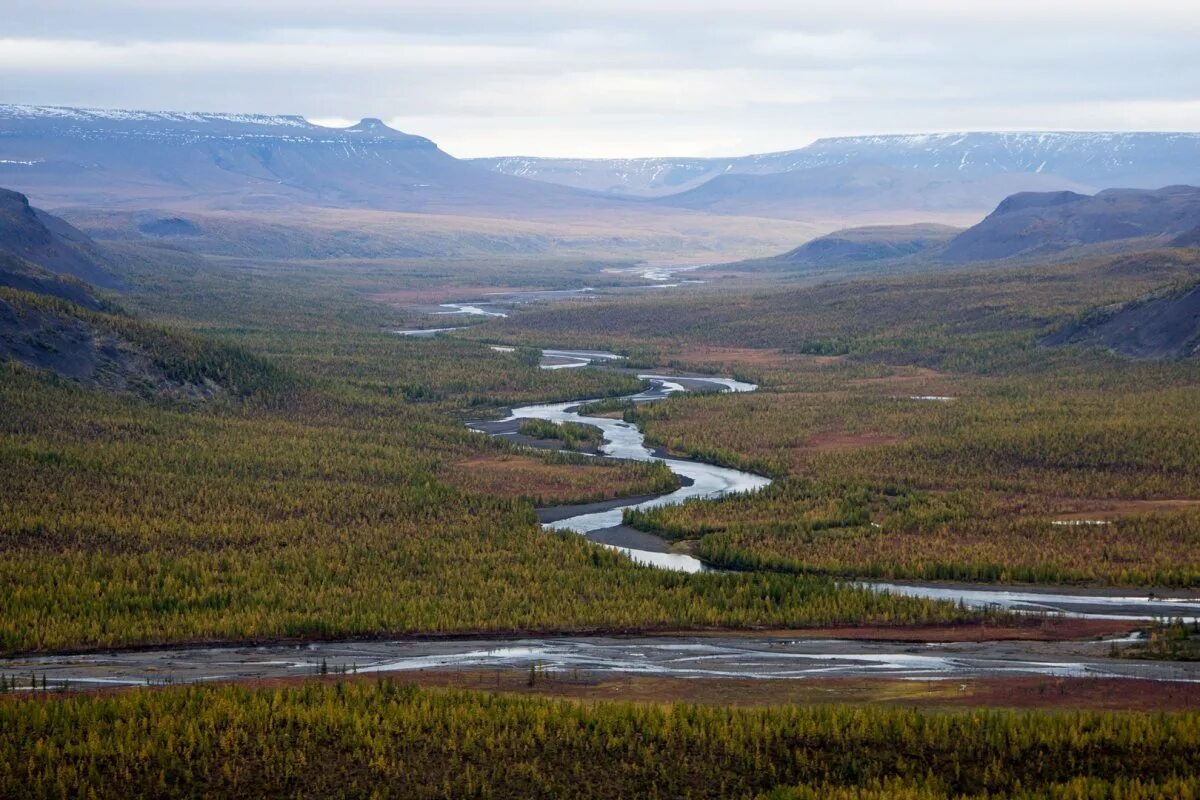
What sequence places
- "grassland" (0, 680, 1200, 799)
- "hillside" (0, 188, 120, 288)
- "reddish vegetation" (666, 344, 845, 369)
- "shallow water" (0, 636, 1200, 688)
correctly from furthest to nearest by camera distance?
"hillside" (0, 188, 120, 288)
"reddish vegetation" (666, 344, 845, 369)
"shallow water" (0, 636, 1200, 688)
"grassland" (0, 680, 1200, 799)

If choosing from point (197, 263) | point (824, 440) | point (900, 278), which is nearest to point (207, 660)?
point (824, 440)

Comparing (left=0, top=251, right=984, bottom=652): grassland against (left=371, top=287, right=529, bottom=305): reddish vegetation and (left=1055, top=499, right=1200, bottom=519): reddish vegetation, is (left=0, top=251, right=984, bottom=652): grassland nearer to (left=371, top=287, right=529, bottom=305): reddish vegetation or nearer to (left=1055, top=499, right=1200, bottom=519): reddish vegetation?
(left=1055, top=499, right=1200, bottom=519): reddish vegetation

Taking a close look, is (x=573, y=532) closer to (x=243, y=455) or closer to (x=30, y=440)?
(x=243, y=455)

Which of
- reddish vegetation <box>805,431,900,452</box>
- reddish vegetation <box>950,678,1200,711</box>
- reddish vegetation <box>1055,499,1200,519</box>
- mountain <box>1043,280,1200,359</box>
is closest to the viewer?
reddish vegetation <box>950,678,1200,711</box>

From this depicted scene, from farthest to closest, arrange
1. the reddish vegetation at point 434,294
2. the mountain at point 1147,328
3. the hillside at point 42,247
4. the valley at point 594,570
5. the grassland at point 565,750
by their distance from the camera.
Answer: the reddish vegetation at point 434,294 → the hillside at point 42,247 → the mountain at point 1147,328 → the valley at point 594,570 → the grassland at point 565,750

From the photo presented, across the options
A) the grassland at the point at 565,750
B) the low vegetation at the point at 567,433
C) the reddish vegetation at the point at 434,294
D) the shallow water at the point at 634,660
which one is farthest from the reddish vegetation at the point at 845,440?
the reddish vegetation at the point at 434,294

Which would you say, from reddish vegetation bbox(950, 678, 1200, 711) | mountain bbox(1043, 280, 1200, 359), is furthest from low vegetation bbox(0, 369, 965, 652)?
mountain bbox(1043, 280, 1200, 359)

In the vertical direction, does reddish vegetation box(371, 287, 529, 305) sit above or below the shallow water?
below

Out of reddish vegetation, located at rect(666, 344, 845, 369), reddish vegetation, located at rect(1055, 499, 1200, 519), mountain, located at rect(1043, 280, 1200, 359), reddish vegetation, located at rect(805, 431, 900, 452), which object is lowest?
reddish vegetation, located at rect(666, 344, 845, 369)

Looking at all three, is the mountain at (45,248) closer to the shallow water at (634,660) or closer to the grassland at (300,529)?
the grassland at (300,529)
